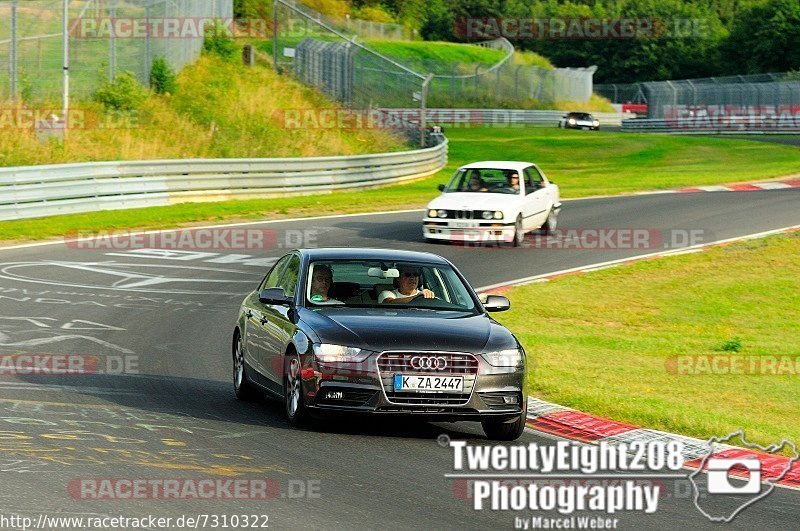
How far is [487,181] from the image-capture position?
87.7 ft

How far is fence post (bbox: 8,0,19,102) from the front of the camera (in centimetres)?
3203

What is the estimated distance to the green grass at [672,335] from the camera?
39.2 ft

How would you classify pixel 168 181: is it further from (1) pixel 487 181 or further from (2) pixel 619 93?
(2) pixel 619 93

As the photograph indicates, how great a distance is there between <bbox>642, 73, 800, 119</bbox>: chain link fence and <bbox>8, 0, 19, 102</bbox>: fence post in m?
53.6

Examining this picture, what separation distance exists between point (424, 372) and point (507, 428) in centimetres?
83

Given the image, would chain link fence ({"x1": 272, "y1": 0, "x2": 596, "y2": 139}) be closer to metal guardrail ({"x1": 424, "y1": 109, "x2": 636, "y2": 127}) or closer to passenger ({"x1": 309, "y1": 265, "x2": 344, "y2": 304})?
metal guardrail ({"x1": 424, "y1": 109, "x2": 636, "y2": 127})

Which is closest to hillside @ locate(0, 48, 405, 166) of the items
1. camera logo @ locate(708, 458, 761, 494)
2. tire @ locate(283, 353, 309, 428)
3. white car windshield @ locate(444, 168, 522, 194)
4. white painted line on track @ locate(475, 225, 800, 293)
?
white car windshield @ locate(444, 168, 522, 194)

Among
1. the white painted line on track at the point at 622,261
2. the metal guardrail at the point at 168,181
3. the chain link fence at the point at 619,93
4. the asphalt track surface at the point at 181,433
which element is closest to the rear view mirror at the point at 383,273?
the asphalt track surface at the point at 181,433

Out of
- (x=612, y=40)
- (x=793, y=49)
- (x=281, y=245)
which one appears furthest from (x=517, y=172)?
(x=612, y=40)

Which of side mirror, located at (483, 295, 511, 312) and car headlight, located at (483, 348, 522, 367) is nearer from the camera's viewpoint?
car headlight, located at (483, 348, 522, 367)

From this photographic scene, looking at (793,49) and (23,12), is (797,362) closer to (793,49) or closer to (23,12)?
(23,12)

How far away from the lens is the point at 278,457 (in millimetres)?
9312

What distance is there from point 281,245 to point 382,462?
16.1 m

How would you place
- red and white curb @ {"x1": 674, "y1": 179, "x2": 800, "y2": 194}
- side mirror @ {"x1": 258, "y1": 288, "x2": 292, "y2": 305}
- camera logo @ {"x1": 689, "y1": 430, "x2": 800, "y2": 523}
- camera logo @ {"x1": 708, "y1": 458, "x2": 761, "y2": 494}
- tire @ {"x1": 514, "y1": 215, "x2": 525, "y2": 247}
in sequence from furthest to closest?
1. red and white curb @ {"x1": 674, "y1": 179, "x2": 800, "y2": 194}
2. tire @ {"x1": 514, "y1": 215, "x2": 525, "y2": 247}
3. side mirror @ {"x1": 258, "y1": 288, "x2": 292, "y2": 305}
4. camera logo @ {"x1": 708, "y1": 458, "x2": 761, "y2": 494}
5. camera logo @ {"x1": 689, "y1": 430, "x2": 800, "y2": 523}
